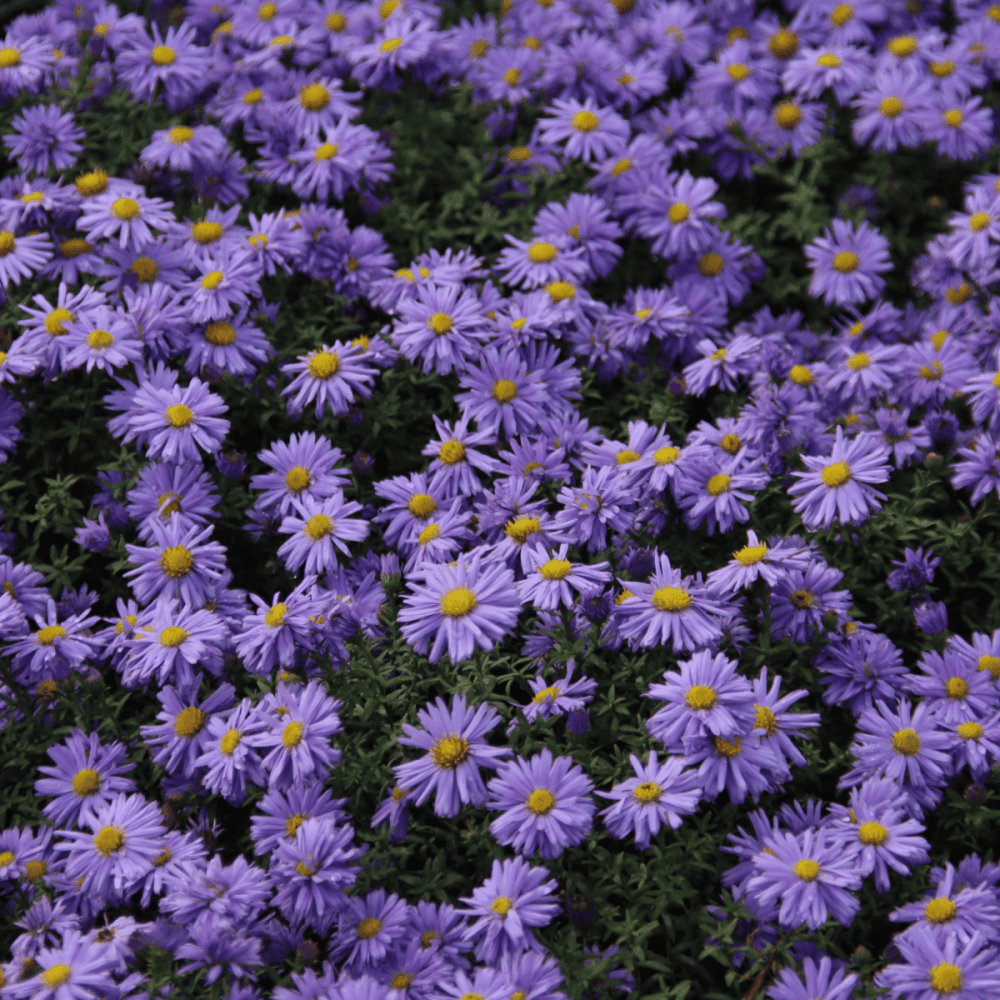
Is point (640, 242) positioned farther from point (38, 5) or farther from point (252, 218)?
point (38, 5)

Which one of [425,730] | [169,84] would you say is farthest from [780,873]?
[169,84]

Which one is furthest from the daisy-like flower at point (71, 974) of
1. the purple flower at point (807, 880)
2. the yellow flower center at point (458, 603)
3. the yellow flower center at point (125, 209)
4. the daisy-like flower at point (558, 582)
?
the yellow flower center at point (125, 209)

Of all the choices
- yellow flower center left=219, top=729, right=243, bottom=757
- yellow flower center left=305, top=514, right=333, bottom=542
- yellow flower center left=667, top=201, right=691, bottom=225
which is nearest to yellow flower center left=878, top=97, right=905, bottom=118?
yellow flower center left=667, top=201, right=691, bottom=225

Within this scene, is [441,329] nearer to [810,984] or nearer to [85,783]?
[85,783]

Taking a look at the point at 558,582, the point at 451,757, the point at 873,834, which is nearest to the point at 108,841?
the point at 451,757

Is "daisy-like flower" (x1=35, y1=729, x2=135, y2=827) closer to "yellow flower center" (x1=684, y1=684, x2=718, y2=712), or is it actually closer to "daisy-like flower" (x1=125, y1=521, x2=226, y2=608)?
"daisy-like flower" (x1=125, y1=521, x2=226, y2=608)
